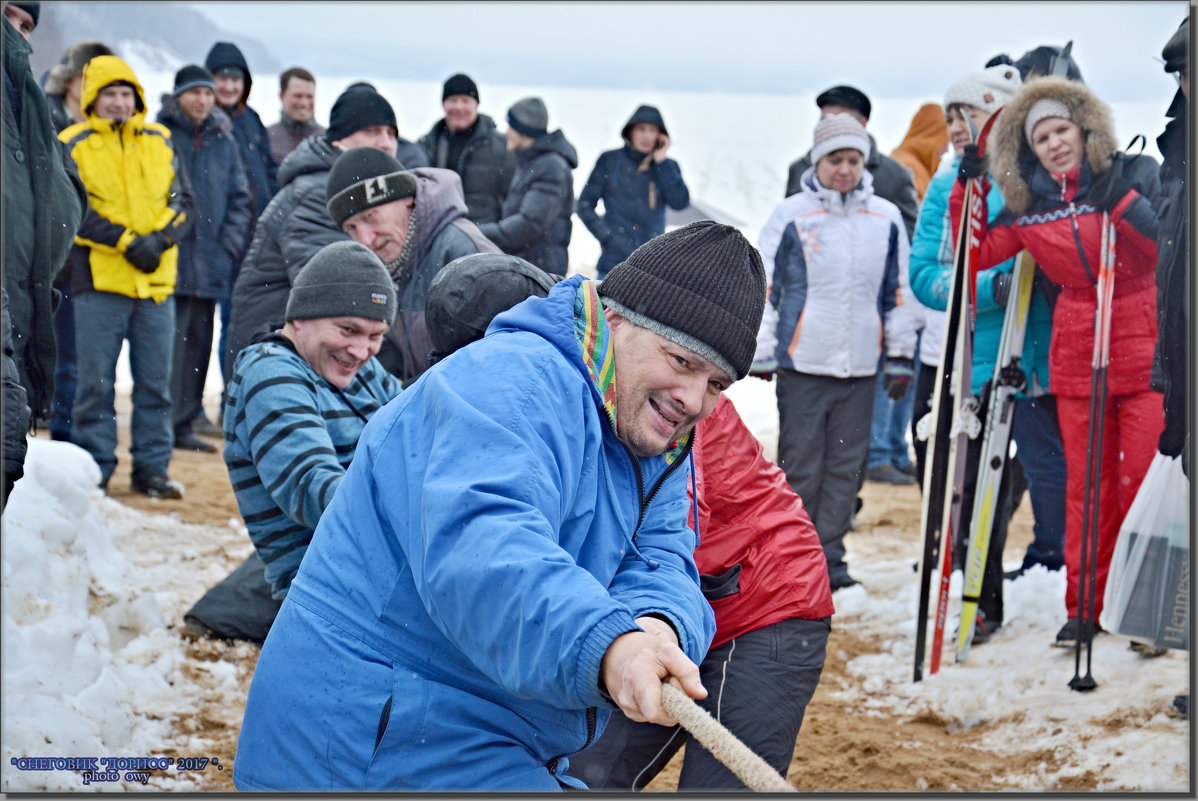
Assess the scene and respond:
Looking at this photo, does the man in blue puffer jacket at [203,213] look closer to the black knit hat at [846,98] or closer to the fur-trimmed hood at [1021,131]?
the black knit hat at [846,98]

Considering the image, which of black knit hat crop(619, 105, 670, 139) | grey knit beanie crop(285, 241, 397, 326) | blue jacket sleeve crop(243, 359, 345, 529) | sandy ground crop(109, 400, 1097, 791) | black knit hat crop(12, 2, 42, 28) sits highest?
black knit hat crop(619, 105, 670, 139)

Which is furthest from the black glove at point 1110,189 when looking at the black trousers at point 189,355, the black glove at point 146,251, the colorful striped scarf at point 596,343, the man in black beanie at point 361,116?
the black trousers at point 189,355

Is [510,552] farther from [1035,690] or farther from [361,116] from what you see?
[361,116]

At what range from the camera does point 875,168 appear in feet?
18.7

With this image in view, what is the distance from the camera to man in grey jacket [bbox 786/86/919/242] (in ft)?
18.1

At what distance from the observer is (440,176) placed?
373 centimetres

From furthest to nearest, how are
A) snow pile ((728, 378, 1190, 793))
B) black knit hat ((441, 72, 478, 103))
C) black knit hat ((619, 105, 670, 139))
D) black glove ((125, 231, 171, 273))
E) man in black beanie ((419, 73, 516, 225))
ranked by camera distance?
black knit hat ((619, 105, 670, 139)), man in black beanie ((419, 73, 516, 225)), black knit hat ((441, 72, 478, 103)), black glove ((125, 231, 171, 273)), snow pile ((728, 378, 1190, 793))

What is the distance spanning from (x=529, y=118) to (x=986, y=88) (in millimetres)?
2228

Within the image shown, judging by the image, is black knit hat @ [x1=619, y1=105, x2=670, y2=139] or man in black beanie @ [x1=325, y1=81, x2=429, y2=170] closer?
man in black beanie @ [x1=325, y1=81, x2=429, y2=170]

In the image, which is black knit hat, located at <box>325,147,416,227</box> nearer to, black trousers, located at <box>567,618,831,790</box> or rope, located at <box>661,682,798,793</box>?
black trousers, located at <box>567,618,831,790</box>

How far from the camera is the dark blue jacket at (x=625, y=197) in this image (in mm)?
6652

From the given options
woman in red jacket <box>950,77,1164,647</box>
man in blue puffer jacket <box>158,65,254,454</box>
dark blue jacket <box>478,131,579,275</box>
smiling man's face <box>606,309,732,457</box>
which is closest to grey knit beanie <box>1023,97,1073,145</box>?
woman in red jacket <box>950,77,1164,647</box>

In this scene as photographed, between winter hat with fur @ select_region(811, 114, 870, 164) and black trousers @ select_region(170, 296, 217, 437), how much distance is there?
3.32 meters

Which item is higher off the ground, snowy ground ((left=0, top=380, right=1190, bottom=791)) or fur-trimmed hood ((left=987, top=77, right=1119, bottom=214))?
fur-trimmed hood ((left=987, top=77, right=1119, bottom=214))
